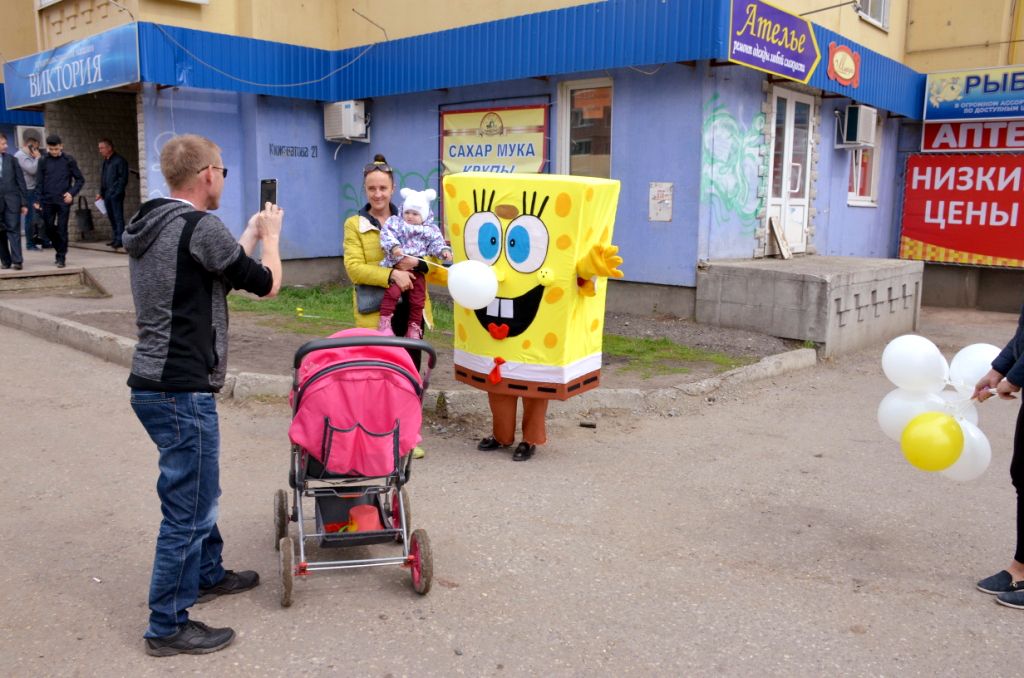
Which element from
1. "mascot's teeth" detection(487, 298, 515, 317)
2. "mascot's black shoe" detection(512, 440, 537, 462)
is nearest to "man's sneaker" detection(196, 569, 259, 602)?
"mascot's black shoe" detection(512, 440, 537, 462)

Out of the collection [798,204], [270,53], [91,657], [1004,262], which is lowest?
[91,657]

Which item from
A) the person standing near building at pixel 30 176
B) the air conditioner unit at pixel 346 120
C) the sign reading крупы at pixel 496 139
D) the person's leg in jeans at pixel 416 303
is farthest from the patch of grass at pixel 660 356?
the person standing near building at pixel 30 176

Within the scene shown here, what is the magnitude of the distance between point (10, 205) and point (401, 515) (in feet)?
35.3

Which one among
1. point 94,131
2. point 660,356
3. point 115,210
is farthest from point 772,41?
point 94,131

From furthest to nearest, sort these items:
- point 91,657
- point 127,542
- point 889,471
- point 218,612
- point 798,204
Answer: point 798,204
point 889,471
point 127,542
point 218,612
point 91,657

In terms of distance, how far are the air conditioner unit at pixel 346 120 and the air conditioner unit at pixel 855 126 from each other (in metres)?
7.65

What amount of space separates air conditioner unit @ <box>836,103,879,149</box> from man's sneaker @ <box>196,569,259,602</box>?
11.9 m

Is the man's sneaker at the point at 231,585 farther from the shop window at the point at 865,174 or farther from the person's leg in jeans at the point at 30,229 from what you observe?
the person's leg in jeans at the point at 30,229

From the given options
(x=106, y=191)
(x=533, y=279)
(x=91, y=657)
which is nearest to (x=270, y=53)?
(x=106, y=191)

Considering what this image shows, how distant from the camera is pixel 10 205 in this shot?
38.5 feet

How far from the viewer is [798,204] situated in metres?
12.3

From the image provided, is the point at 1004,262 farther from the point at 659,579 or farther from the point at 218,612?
the point at 218,612

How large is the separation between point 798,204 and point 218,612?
429 inches

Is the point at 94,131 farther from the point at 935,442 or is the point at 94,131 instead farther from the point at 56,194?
the point at 935,442
